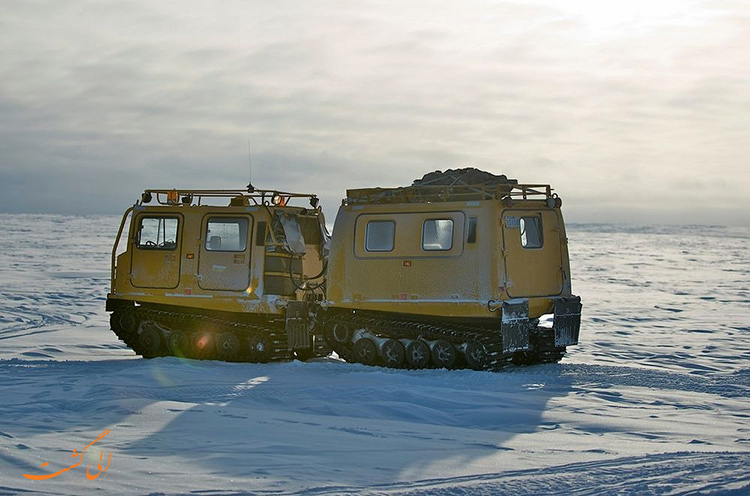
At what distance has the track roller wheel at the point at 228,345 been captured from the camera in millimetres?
15266

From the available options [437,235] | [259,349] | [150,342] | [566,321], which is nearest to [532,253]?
[566,321]

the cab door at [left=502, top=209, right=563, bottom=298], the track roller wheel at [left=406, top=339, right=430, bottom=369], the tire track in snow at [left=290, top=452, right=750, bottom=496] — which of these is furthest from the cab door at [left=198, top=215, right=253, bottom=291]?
the tire track in snow at [left=290, top=452, right=750, bottom=496]

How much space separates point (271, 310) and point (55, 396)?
4.59 m

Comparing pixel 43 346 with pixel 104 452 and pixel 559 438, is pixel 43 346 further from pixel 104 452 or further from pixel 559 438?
pixel 559 438

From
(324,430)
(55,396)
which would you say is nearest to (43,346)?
(55,396)

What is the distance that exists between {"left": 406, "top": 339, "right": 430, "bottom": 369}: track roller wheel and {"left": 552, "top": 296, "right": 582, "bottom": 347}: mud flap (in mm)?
1990

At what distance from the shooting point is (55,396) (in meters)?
11.0

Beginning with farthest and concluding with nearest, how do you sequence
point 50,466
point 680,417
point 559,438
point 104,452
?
point 680,417 → point 559,438 → point 104,452 → point 50,466

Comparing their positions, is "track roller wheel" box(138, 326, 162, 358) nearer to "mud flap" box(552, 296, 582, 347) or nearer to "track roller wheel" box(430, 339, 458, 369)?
"track roller wheel" box(430, 339, 458, 369)

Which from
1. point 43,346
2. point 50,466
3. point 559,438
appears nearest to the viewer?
point 50,466

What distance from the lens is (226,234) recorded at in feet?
50.5

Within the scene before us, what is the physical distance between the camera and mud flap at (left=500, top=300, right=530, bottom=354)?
44.3 ft

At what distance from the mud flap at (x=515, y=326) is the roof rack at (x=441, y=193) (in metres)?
1.61

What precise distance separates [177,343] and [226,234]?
2016mm
